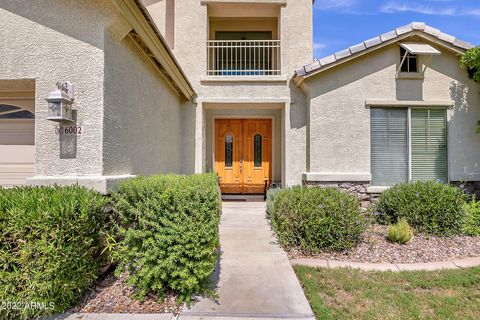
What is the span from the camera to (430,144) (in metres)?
7.95

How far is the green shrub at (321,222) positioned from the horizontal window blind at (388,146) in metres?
2.92

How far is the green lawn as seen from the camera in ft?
11.3

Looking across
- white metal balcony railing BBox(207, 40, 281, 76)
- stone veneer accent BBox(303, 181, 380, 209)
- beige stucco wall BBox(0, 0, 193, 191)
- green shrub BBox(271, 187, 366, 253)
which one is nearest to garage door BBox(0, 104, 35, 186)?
beige stucco wall BBox(0, 0, 193, 191)

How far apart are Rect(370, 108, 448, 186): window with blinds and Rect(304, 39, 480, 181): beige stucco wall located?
227 mm

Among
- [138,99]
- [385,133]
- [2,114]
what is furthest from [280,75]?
[2,114]

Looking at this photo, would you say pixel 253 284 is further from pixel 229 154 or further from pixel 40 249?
pixel 229 154

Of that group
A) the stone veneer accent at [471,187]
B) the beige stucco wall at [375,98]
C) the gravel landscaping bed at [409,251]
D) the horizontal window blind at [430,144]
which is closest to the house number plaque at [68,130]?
the gravel landscaping bed at [409,251]

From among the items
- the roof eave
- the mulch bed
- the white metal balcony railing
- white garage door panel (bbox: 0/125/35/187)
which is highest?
the white metal balcony railing

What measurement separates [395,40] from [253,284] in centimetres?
787

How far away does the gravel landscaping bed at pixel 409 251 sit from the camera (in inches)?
203

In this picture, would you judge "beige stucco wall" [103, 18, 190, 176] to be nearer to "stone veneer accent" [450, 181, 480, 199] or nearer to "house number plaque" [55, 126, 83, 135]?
"house number plaque" [55, 126, 83, 135]

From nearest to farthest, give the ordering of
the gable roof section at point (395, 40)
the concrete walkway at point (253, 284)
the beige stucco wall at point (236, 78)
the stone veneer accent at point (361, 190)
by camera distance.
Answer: the concrete walkway at point (253, 284) → the gable roof section at point (395, 40) → the stone veneer accent at point (361, 190) → the beige stucco wall at point (236, 78)

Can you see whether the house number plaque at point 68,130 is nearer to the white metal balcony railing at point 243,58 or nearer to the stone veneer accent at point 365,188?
the stone veneer accent at point 365,188

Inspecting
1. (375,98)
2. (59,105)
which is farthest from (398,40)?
(59,105)
